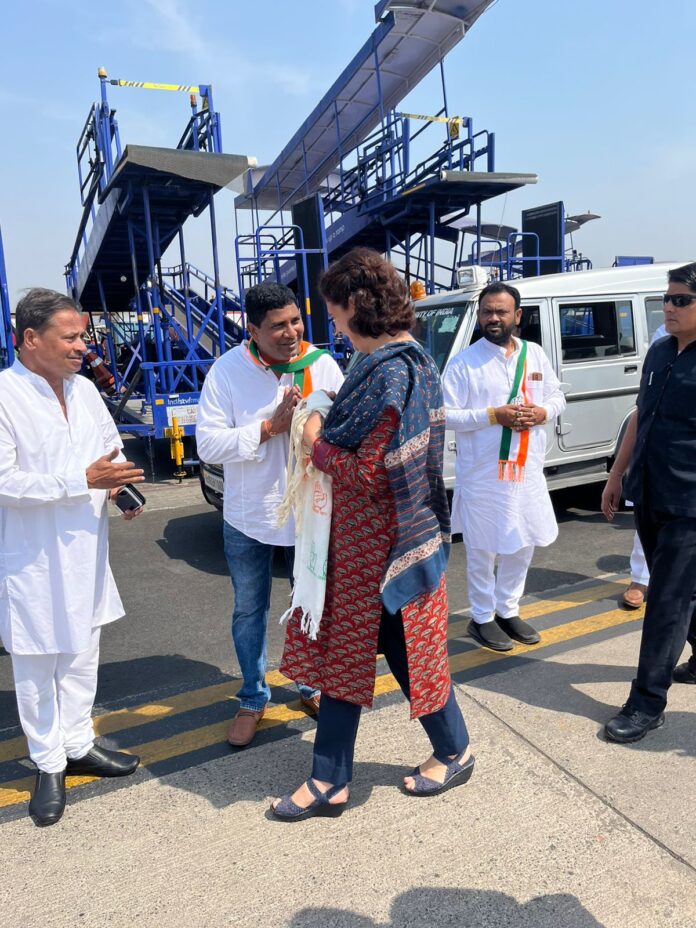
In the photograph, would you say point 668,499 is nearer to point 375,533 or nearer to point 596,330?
point 375,533

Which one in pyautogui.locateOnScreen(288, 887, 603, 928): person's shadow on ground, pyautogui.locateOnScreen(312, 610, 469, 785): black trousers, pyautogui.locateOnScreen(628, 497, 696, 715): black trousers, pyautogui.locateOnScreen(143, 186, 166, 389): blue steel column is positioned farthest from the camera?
pyautogui.locateOnScreen(143, 186, 166, 389): blue steel column

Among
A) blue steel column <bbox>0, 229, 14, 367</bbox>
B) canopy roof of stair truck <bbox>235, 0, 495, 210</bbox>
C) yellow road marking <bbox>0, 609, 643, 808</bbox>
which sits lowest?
yellow road marking <bbox>0, 609, 643, 808</bbox>

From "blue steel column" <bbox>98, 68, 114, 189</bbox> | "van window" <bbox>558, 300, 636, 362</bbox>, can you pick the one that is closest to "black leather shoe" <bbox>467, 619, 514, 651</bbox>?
"van window" <bbox>558, 300, 636, 362</bbox>

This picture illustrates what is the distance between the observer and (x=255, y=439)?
8.62 feet

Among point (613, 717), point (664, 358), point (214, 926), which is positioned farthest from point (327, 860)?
point (664, 358)

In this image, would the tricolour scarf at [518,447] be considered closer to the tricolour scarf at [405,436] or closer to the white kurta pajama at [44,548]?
the tricolour scarf at [405,436]

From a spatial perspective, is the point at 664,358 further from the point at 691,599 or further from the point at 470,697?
the point at 470,697

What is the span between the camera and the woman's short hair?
82.7 inches

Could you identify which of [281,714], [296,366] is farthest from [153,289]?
[281,714]

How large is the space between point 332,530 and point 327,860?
3.32ft

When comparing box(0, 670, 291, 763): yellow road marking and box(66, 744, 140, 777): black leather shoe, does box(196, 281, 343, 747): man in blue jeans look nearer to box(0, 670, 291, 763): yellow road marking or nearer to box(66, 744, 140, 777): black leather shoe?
box(0, 670, 291, 763): yellow road marking

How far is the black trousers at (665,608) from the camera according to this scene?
8.68 feet

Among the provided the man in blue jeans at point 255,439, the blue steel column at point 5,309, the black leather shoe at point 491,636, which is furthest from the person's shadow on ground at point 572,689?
the blue steel column at point 5,309

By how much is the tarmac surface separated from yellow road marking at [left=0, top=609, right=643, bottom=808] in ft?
0.03
